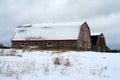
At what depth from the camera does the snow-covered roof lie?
4112 centimetres

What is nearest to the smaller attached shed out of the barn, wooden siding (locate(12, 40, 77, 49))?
the barn

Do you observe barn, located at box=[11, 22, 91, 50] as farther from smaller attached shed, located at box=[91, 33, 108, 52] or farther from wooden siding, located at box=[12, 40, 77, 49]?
smaller attached shed, located at box=[91, 33, 108, 52]

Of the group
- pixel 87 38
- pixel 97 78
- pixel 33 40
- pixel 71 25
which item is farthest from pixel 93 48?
pixel 97 78

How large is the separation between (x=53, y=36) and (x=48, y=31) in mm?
1689

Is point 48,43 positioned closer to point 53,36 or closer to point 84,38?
point 53,36

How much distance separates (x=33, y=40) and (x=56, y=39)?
13.7 ft

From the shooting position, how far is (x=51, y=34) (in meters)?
42.6

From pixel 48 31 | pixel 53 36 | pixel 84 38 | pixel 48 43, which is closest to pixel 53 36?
pixel 53 36

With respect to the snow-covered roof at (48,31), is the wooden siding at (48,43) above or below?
below

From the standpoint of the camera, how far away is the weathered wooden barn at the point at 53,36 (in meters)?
40.8

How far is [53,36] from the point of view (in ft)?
138

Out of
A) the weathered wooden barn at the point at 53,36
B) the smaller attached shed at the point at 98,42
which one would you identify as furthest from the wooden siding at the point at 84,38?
the smaller attached shed at the point at 98,42

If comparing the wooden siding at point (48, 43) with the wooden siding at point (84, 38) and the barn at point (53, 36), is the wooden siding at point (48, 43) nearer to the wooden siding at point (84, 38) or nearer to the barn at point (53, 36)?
the barn at point (53, 36)

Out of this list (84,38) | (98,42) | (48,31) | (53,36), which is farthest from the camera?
(98,42)
